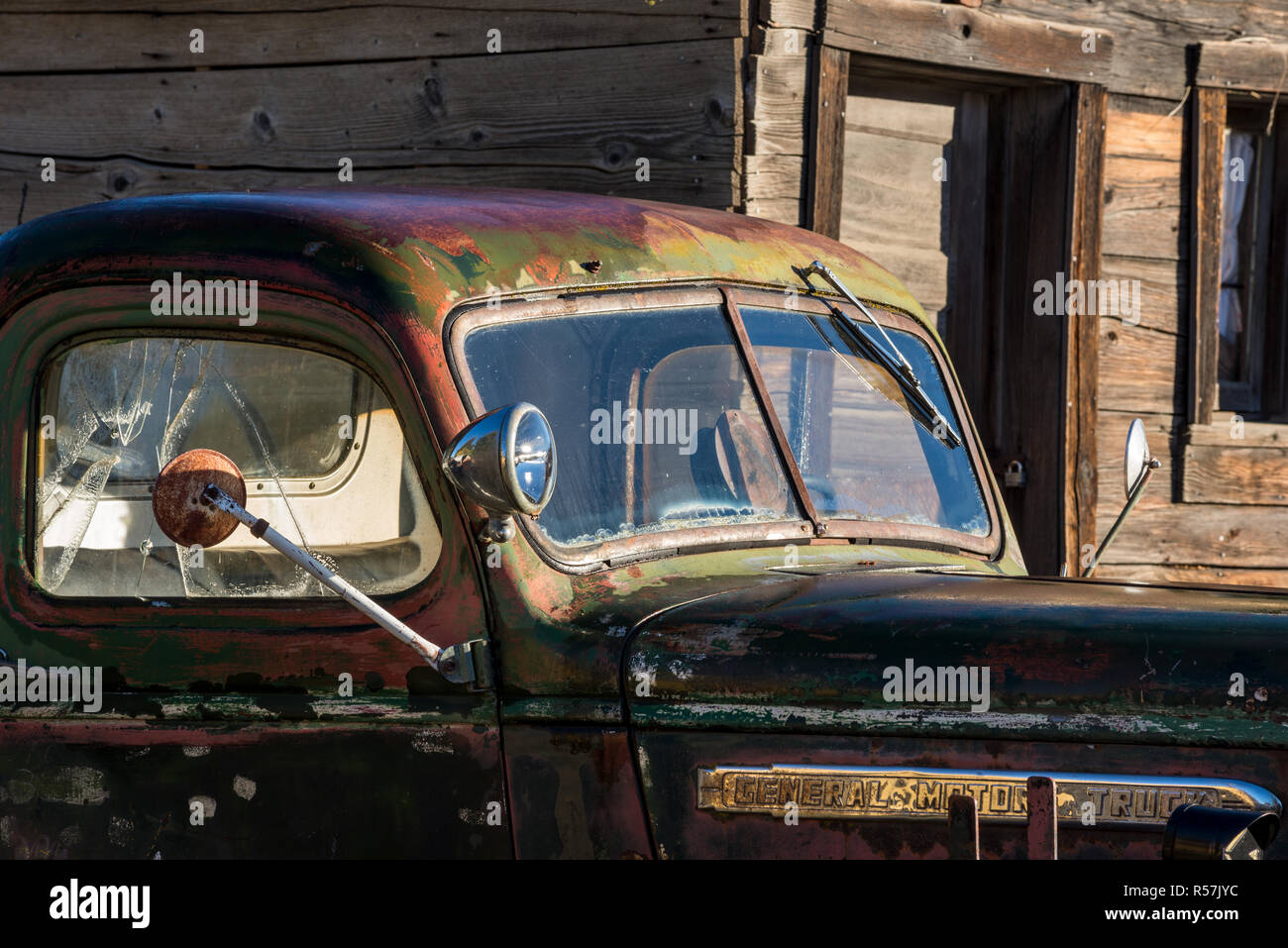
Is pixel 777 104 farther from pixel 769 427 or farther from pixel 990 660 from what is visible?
pixel 990 660

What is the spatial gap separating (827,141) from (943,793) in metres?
3.53

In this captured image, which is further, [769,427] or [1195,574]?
[1195,574]

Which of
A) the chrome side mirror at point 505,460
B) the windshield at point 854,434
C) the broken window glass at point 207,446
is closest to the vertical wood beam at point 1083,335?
the windshield at point 854,434

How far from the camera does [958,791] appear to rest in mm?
1946

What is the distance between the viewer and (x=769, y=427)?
101 inches

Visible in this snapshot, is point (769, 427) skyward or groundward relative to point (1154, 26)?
groundward

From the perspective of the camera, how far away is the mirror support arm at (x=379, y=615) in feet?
6.61

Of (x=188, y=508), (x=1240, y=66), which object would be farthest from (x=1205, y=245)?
(x=188, y=508)

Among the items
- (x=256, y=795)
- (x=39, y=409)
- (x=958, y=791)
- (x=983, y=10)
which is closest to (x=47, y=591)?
(x=39, y=409)

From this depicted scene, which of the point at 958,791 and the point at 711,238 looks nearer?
the point at 958,791

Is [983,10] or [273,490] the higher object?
[983,10]

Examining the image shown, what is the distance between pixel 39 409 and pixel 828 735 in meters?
1.44
